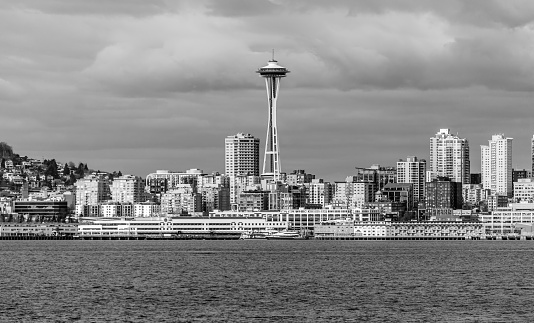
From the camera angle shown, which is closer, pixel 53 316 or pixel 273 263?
pixel 53 316

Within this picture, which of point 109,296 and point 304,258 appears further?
point 304,258

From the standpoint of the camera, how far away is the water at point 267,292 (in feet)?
228

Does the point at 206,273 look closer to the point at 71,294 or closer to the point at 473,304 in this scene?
the point at 71,294

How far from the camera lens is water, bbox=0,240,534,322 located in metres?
69.6

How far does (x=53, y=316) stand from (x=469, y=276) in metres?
40.3

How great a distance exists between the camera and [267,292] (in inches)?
3305

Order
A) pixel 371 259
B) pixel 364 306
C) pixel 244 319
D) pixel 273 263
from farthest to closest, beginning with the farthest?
pixel 371 259 < pixel 273 263 < pixel 364 306 < pixel 244 319

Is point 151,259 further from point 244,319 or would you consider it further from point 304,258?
point 244,319

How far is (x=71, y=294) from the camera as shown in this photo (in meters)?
81.7

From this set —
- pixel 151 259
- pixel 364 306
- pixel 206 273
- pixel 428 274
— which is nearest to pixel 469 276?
pixel 428 274

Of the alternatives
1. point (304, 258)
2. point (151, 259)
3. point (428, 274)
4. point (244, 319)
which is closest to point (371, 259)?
point (304, 258)

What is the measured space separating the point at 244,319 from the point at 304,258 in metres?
68.8

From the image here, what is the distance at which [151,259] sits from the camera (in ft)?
446

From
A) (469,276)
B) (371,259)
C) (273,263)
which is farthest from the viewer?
(371,259)
